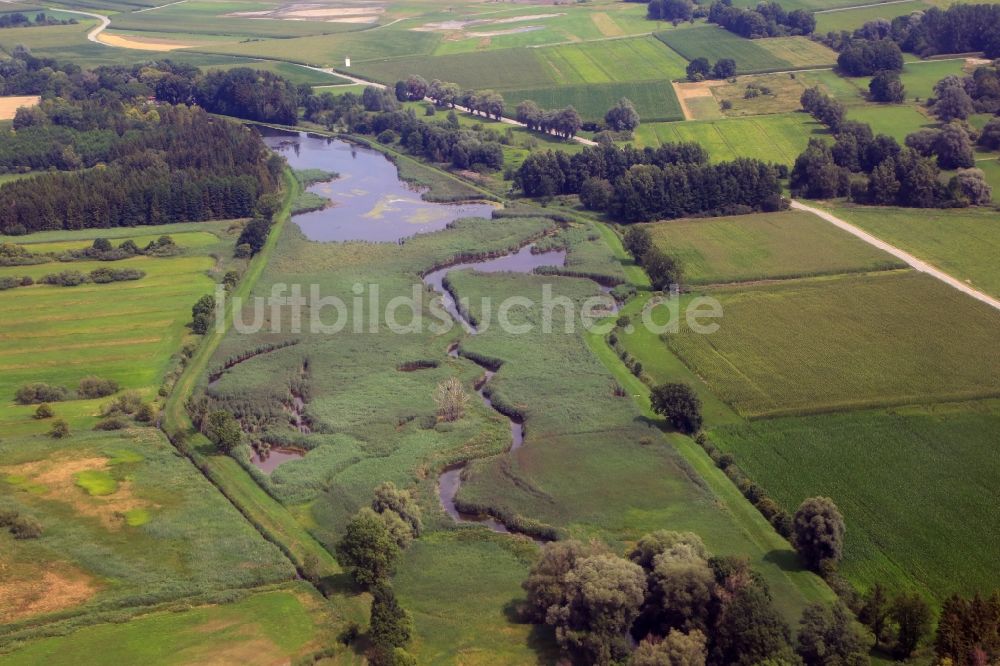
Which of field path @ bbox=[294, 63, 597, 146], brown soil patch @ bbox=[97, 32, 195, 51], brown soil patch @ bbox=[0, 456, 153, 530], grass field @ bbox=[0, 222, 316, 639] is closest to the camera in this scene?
grass field @ bbox=[0, 222, 316, 639]

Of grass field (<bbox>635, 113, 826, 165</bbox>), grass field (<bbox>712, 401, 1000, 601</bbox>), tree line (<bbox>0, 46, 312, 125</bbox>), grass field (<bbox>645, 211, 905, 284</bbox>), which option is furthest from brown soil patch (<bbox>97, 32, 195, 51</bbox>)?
grass field (<bbox>712, 401, 1000, 601</bbox>)

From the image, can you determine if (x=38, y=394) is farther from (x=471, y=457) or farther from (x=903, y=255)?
(x=903, y=255)

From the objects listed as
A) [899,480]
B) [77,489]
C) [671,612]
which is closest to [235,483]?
[77,489]

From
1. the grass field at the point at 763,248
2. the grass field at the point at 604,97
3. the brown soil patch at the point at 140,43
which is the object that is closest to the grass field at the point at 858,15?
the grass field at the point at 604,97

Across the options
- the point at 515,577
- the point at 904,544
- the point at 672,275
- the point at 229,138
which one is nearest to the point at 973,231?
the point at 672,275

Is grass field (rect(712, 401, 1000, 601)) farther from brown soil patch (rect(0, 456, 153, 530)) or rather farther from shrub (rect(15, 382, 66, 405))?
shrub (rect(15, 382, 66, 405))
